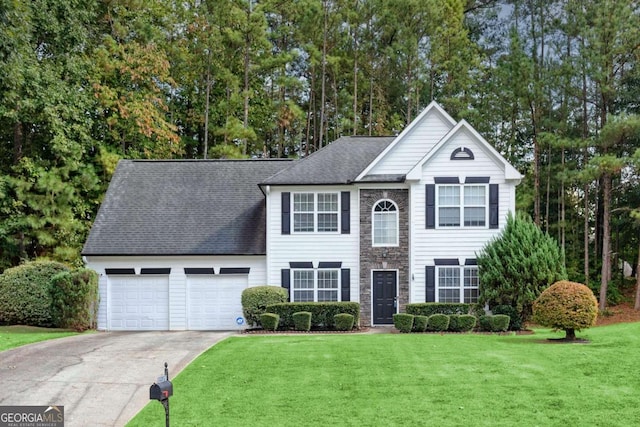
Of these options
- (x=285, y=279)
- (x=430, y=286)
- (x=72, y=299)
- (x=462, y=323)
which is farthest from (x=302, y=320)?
(x=72, y=299)

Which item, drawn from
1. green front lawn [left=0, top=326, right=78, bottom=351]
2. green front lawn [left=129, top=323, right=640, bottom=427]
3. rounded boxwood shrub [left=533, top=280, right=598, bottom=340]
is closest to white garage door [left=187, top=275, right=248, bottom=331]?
green front lawn [left=0, top=326, right=78, bottom=351]

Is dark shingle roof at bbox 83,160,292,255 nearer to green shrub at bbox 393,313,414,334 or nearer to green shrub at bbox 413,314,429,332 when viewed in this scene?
green shrub at bbox 393,313,414,334

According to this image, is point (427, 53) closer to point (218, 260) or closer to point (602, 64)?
point (602, 64)

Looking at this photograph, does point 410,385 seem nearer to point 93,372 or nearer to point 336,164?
A: point 93,372

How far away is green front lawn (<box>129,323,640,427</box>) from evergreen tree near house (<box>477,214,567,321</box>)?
4.45 metres

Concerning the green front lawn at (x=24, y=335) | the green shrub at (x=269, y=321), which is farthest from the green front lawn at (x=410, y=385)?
the green front lawn at (x=24, y=335)

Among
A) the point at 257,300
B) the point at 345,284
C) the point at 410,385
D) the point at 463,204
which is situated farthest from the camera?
the point at 345,284

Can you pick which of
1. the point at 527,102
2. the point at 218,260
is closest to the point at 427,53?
the point at 527,102

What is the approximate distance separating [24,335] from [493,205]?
653 inches

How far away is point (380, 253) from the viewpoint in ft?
75.9

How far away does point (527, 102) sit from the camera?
112 ft

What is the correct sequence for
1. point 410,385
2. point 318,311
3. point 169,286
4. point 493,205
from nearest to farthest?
point 410,385 → point 318,311 → point 493,205 → point 169,286

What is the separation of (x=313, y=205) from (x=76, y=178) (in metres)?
13.5

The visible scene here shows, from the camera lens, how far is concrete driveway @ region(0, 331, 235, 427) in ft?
37.9
